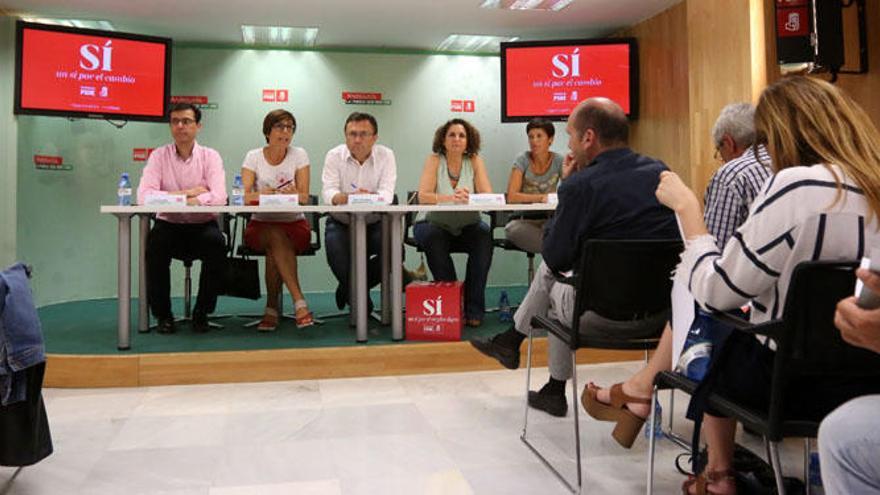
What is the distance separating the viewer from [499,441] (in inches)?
94.2

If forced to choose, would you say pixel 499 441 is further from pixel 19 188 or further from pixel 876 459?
pixel 19 188

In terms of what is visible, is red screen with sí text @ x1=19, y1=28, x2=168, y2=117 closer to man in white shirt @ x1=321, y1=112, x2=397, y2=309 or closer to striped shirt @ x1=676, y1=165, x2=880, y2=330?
man in white shirt @ x1=321, y1=112, x2=397, y2=309

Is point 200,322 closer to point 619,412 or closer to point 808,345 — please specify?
point 619,412

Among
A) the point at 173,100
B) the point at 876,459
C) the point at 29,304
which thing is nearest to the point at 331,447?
the point at 29,304

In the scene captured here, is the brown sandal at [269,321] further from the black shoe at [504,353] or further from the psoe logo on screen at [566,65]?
the psoe logo on screen at [566,65]

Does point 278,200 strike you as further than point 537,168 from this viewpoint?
No

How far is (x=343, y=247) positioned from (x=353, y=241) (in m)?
0.19

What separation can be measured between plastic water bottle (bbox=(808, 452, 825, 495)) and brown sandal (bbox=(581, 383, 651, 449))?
478mm

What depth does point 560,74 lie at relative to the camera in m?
5.77

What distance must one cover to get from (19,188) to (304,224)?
285 centimetres

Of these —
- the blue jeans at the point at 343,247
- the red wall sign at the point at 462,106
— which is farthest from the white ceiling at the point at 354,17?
the blue jeans at the point at 343,247

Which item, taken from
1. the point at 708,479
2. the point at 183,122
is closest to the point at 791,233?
the point at 708,479

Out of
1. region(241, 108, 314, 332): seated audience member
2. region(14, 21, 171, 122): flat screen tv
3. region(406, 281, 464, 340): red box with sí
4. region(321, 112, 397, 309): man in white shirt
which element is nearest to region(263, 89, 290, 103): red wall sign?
region(14, 21, 171, 122): flat screen tv

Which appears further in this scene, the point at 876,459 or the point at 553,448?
the point at 553,448
